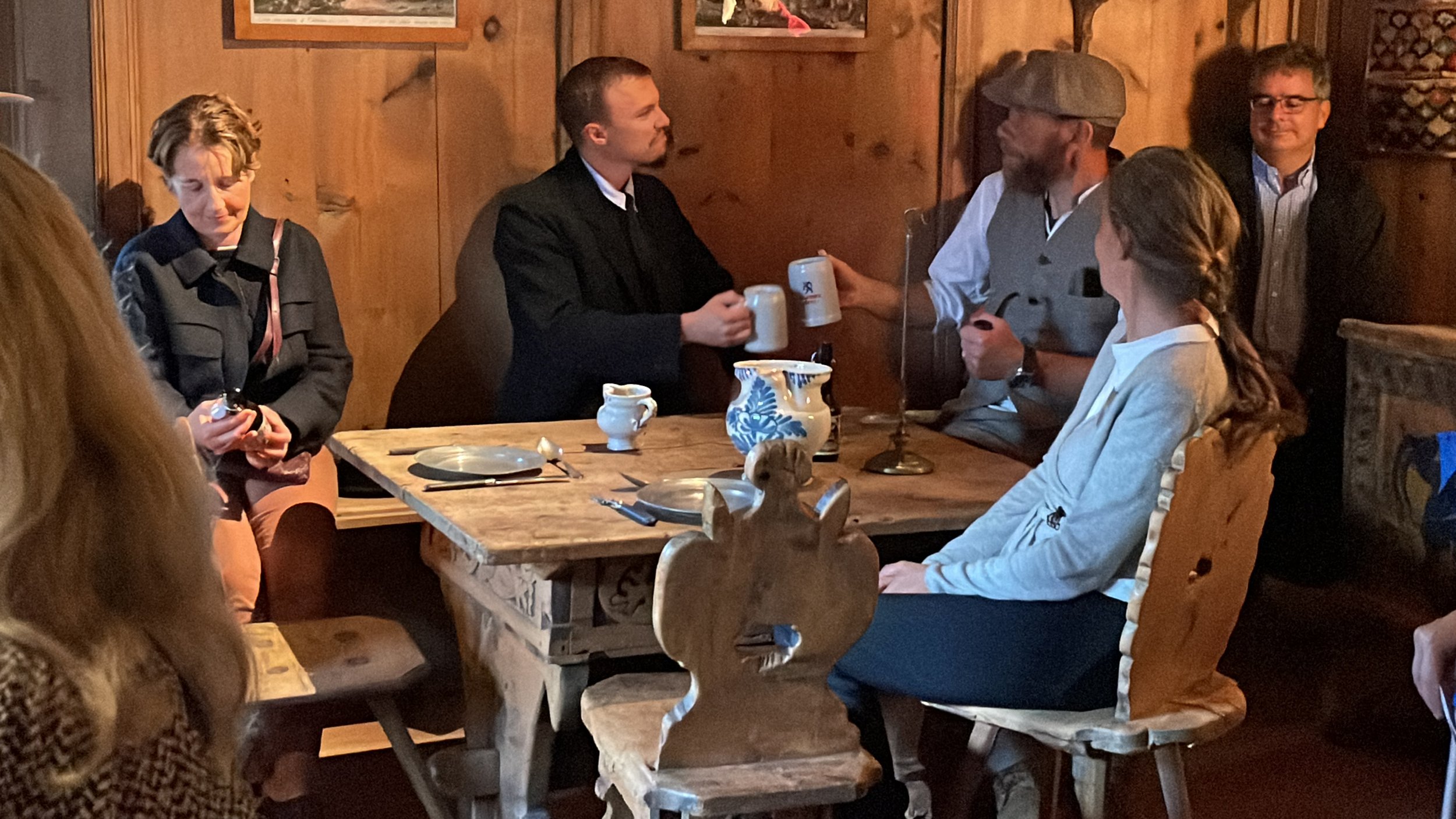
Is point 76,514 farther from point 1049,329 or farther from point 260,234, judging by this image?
point 1049,329

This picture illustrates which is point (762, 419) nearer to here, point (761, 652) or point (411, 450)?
point (411, 450)

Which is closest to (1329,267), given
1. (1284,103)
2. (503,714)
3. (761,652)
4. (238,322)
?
(1284,103)

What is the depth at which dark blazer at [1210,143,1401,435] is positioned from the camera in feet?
13.5

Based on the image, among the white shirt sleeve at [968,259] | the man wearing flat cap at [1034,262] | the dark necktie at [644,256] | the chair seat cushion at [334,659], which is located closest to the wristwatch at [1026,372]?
the man wearing flat cap at [1034,262]

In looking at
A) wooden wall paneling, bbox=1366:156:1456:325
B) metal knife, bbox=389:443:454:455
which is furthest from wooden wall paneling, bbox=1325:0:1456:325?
metal knife, bbox=389:443:454:455

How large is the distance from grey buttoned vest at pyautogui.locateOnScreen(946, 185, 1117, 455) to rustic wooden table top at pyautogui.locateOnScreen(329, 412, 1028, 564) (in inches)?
21.0

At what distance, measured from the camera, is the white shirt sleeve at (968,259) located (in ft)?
12.9

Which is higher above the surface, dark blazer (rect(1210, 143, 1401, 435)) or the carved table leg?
dark blazer (rect(1210, 143, 1401, 435))

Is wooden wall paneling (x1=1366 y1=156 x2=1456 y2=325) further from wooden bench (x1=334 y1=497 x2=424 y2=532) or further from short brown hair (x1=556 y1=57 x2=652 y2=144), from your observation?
wooden bench (x1=334 y1=497 x2=424 y2=532)

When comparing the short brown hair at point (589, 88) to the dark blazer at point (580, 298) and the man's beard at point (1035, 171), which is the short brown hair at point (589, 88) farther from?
the man's beard at point (1035, 171)

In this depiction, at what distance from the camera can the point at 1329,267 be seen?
412cm

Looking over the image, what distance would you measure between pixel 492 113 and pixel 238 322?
0.76m

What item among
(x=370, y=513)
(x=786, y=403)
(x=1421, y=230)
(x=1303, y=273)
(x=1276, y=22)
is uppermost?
(x=1276, y=22)

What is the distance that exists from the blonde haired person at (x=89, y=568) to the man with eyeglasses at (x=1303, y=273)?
3.41m
